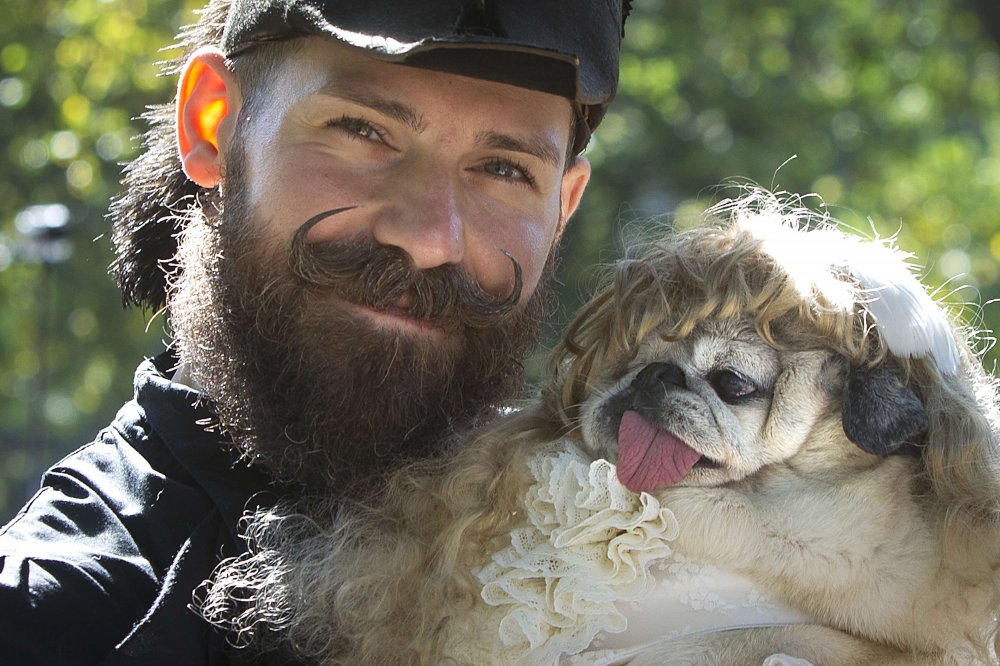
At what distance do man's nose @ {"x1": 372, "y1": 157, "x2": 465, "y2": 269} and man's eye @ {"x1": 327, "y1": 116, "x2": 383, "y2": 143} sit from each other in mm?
116

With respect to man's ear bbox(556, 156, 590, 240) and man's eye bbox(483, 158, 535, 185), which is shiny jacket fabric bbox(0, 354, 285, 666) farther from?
man's ear bbox(556, 156, 590, 240)

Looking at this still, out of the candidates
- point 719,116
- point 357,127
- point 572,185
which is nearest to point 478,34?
point 357,127

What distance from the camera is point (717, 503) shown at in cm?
240

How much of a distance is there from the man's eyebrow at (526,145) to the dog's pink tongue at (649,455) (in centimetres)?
76

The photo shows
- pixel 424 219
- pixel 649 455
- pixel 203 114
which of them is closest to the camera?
pixel 649 455

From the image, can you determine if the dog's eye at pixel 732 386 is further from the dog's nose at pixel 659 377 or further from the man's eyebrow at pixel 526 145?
the man's eyebrow at pixel 526 145

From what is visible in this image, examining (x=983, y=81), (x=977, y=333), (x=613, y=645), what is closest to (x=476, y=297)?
(x=613, y=645)

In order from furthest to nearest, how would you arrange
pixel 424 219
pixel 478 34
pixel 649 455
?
pixel 424 219
pixel 478 34
pixel 649 455

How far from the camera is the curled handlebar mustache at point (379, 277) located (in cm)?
271

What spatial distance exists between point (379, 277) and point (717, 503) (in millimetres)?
897

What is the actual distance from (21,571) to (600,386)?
1259 millimetres

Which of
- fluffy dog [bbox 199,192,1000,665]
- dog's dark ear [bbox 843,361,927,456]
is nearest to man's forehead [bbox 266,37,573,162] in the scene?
fluffy dog [bbox 199,192,1000,665]

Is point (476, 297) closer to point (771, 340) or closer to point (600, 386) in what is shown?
point (600, 386)

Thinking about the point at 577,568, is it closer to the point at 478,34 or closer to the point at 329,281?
the point at 329,281
